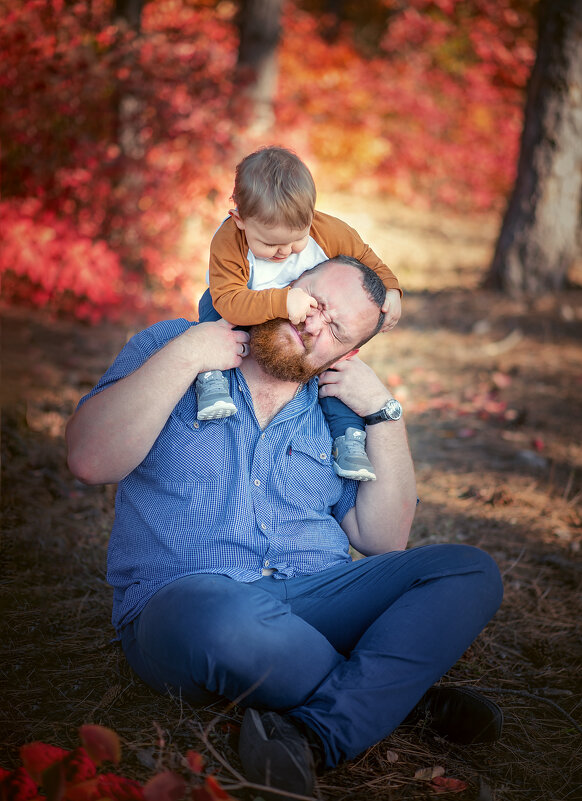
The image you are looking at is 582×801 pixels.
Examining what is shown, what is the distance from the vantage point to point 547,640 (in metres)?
3.00

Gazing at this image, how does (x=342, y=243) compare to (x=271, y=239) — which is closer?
(x=271, y=239)

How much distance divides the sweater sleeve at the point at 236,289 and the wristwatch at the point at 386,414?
540mm

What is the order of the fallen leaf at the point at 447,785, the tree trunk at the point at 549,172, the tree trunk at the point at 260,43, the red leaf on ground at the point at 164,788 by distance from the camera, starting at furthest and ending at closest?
1. the tree trunk at the point at 260,43
2. the tree trunk at the point at 549,172
3. the fallen leaf at the point at 447,785
4. the red leaf on ground at the point at 164,788

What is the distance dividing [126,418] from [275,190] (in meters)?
0.89

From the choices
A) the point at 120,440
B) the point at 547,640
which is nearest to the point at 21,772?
the point at 120,440

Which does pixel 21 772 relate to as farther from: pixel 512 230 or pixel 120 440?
pixel 512 230

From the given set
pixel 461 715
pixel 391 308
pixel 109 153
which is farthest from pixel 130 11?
pixel 461 715

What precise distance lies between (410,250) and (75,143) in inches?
195

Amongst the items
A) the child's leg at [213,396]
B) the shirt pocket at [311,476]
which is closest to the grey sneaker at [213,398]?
the child's leg at [213,396]

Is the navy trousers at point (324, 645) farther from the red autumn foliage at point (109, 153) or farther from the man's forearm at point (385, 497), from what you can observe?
the red autumn foliage at point (109, 153)

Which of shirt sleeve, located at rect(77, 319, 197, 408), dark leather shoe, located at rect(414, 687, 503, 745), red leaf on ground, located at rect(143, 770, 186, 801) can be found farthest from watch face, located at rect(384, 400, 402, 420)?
red leaf on ground, located at rect(143, 770, 186, 801)

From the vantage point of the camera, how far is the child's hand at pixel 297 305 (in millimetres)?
2355

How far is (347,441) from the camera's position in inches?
103

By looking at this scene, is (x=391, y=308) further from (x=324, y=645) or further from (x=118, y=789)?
(x=118, y=789)
